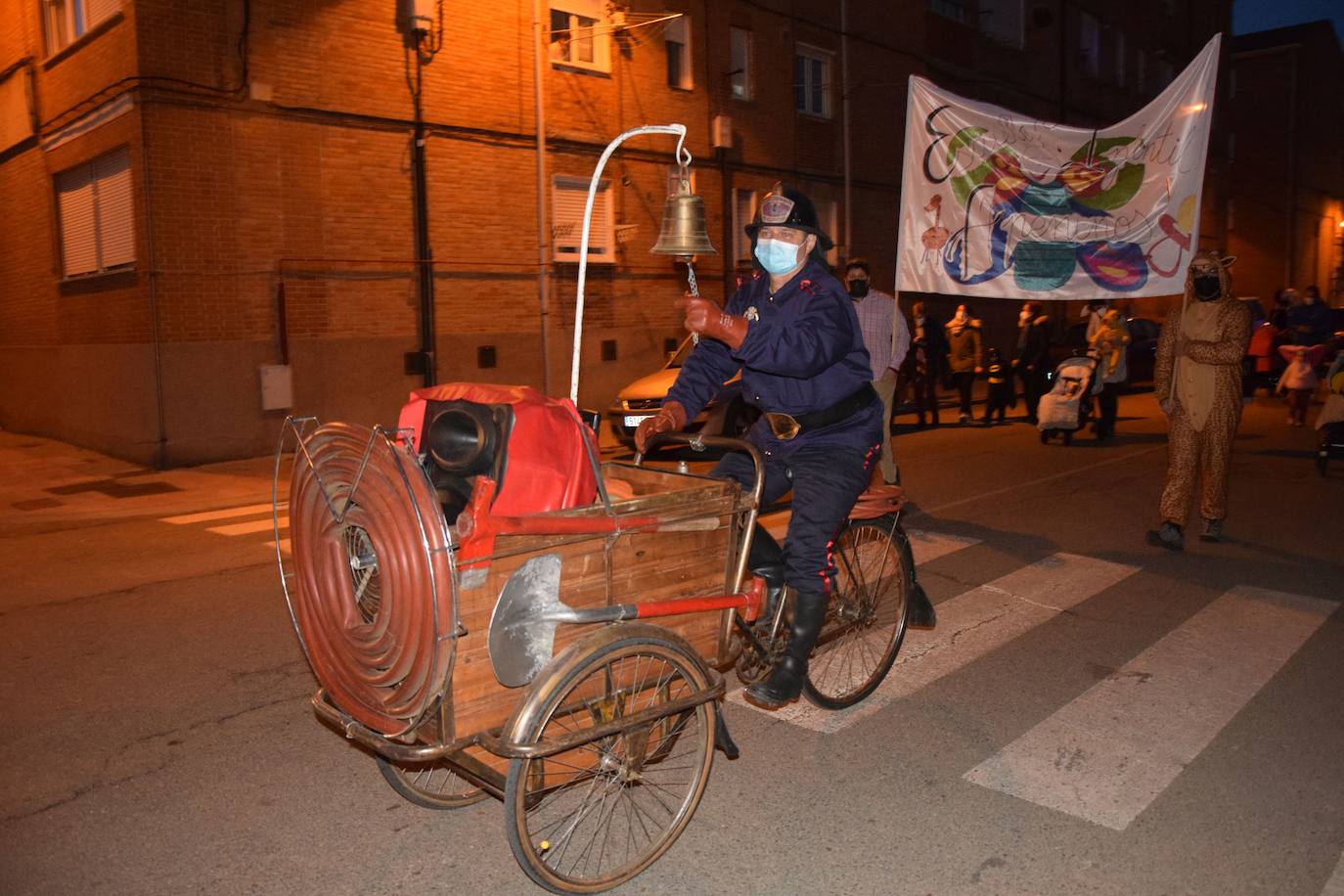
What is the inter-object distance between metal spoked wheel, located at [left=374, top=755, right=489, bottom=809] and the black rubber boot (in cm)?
114

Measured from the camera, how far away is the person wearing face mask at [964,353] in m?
17.4

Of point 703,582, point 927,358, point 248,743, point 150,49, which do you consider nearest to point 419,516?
point 703,582

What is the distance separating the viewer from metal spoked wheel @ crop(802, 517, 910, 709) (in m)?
5.01

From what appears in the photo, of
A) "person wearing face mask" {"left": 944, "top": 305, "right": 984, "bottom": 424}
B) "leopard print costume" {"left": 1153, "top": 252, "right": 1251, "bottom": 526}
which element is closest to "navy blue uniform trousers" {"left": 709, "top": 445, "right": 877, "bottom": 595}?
"leopard print costume" {"left": 1153, "top": 252, "right": 1251, "bottom": 526}

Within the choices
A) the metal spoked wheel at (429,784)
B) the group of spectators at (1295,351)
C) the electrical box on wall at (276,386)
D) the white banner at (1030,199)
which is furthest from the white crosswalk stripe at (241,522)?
the group of spectators at (1295,351)

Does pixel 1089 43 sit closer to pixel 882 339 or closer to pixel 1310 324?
pixel 1310 324

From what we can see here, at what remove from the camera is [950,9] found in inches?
1081

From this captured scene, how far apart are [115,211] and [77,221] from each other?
148 cm

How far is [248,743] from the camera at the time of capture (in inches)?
185

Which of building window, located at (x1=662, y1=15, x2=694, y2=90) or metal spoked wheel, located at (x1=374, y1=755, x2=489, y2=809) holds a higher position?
building window, located at (x1=662, y1=15, x2=694, y2=90)

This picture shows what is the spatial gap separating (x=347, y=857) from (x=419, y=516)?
149cm

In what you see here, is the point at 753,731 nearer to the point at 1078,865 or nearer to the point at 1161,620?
the point at 1078,865

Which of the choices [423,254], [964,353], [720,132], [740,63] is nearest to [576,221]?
[423,254]

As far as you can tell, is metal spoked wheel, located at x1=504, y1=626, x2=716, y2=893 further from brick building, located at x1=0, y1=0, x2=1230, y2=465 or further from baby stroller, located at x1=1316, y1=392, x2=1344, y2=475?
brick building, located at x1=0, y1=0, x2=1230, y2=465
